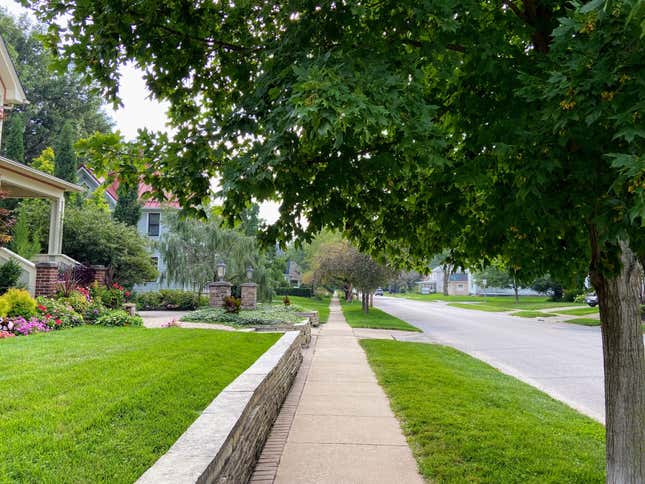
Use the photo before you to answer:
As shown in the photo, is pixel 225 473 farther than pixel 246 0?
No

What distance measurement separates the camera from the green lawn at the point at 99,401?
127 inches

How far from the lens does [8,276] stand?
12.8m

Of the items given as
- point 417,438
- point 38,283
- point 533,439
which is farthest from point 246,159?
point 38,283

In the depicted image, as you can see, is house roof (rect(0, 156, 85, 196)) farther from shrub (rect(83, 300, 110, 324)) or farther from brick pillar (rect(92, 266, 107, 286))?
shrub (rect(83, 300, 110, 324))

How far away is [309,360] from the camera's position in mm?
10609

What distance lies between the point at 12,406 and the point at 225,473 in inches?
95.2

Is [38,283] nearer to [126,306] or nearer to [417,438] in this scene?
[126,306]

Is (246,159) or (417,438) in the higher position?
(246,159)

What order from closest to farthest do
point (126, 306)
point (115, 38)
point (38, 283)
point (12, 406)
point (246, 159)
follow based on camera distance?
point (246, 159) → point (115, 38) → point (12, 406) → point (38, 283) → point (126, 306)

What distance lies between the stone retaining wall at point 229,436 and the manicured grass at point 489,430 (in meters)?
1.57

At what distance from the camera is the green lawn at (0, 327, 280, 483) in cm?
323

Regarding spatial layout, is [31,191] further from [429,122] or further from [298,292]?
[298,292]

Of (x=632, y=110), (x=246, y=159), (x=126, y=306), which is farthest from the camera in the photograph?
(x=126, y=306)

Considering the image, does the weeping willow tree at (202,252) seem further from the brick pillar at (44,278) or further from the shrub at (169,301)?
the brick pillar at (44,278)
